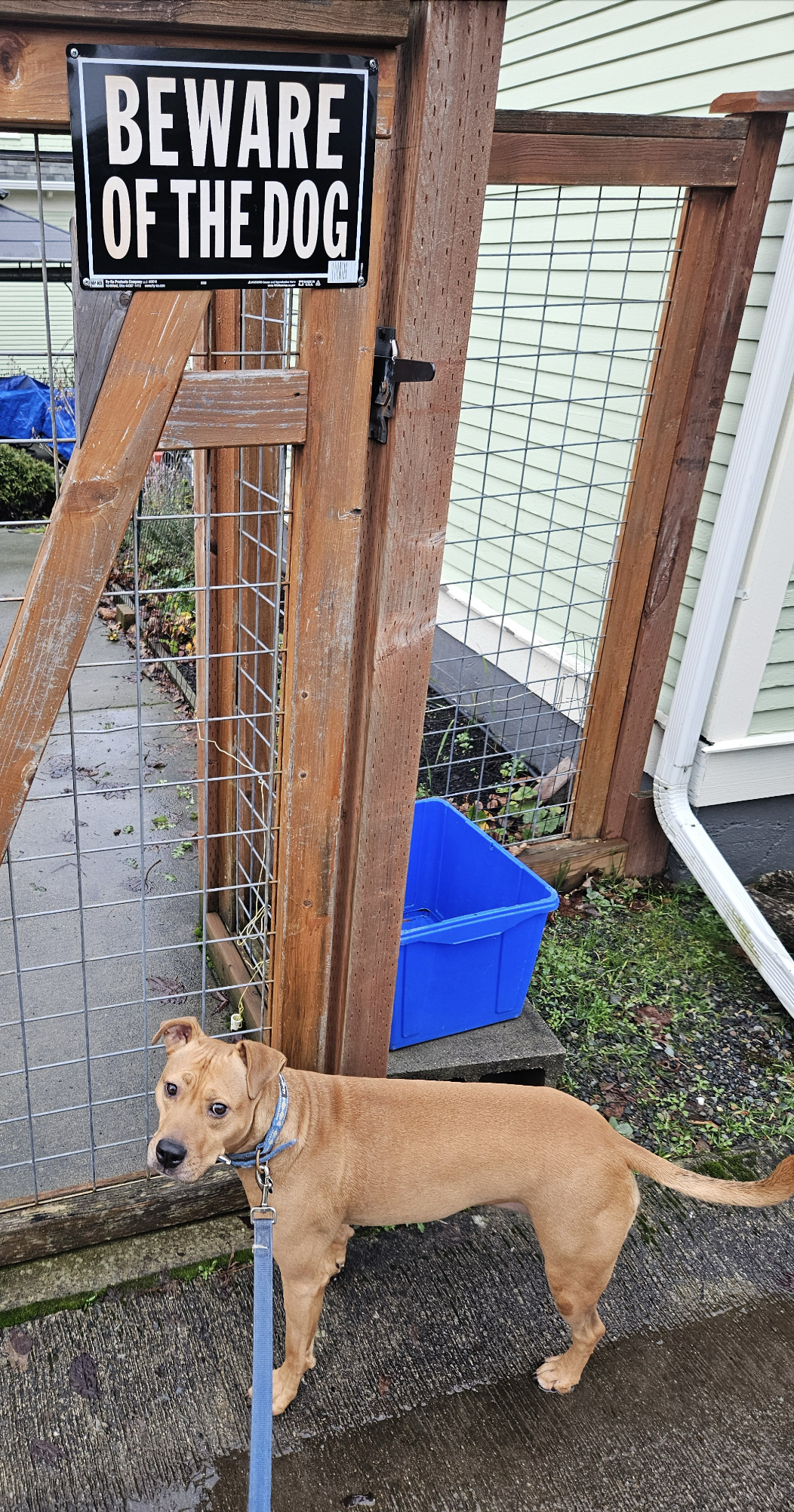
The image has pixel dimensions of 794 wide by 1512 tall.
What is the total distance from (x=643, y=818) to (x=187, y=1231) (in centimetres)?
272

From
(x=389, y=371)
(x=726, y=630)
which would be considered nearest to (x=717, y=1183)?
(x=389, y=371)

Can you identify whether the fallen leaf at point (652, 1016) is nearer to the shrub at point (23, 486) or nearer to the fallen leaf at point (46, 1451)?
the fallen leaf at point (46, 1451)

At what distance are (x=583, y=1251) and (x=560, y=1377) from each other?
0.44 metres

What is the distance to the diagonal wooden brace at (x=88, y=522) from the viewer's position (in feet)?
6.20

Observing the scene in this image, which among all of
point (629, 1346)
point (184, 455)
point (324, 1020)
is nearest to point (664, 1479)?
point (629, 1346)

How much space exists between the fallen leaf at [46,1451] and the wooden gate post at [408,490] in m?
1.09

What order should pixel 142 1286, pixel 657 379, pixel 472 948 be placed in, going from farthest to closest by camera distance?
1. pixel 657 379
2. pixel 472 948
3. pixel 142 1286

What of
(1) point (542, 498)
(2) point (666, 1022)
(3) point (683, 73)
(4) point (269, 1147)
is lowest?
(2) point (666, 1022)

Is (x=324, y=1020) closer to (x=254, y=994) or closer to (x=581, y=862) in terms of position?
(x=254, y=994)

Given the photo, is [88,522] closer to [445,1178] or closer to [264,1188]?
[264,1188]

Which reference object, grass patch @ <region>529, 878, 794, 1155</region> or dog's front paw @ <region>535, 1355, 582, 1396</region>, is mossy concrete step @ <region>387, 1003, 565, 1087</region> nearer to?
grass patch @ <region>529, 878, 794, 1155</region>

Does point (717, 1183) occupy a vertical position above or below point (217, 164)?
below

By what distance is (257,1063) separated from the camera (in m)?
2.25

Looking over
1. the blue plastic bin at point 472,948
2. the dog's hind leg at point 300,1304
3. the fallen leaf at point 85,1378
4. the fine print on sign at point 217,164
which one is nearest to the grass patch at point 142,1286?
the fallen leaf at point 85,1378
